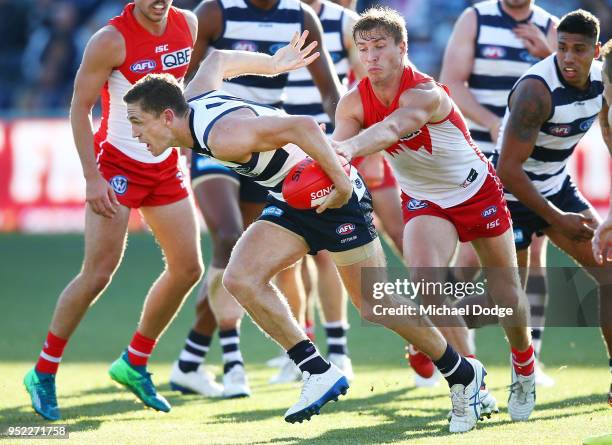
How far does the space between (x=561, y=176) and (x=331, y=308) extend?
2.16m

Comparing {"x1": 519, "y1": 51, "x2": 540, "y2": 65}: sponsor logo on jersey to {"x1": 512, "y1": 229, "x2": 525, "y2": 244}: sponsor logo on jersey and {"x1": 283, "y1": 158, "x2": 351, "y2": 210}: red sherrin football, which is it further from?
{"x1": 283, "y1": 158, "x2": 351, "y2": 210}: red sherrin football

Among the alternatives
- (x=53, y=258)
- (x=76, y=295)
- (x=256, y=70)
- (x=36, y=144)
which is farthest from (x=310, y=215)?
(x=36, y=144)

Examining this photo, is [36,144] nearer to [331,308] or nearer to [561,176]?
[331,308]

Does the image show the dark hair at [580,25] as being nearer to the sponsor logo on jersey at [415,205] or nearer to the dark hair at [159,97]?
the sponsor logo on jersey at [415,205]

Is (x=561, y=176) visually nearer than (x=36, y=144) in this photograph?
Yes

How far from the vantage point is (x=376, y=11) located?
6.22m

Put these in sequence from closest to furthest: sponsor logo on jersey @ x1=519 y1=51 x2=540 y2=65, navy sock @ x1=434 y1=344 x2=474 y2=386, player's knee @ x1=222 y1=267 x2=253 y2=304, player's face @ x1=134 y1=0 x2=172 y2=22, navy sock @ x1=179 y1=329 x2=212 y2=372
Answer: player's knee @ x1=222 y1=267 x2=253 y2=304 < navy sock @ x1=434 y1=344 x2=474 y2=386 < player's face @ x1=134 y1=0 x2=172 y2=22 < navy sock @ x1=179 y1=329 x2=212 y2=372 < sponsor logo on jersey @ x1=519 y1=51 x2=540 y2=65

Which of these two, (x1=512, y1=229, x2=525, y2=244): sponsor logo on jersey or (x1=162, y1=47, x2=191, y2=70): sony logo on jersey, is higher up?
(x1=162, y1=47, x2=191, y2=70): sony logo on jersey

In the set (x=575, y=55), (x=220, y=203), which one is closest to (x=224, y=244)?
(x=220, y=203)

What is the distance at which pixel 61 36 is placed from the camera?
18297mm

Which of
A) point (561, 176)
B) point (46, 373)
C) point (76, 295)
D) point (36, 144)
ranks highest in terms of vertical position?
point (561, 176)

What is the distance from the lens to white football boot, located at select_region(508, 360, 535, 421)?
6498 millimetres

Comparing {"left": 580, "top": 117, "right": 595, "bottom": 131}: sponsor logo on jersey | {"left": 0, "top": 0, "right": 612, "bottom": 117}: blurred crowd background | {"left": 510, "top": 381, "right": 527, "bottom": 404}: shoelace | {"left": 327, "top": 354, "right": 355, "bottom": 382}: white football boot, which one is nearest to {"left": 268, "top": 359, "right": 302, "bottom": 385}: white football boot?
{"left": 327, "top": 354, "right": 355, "bottom": 382}: white football boot

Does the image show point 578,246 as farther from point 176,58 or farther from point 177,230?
point 176,58
